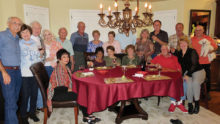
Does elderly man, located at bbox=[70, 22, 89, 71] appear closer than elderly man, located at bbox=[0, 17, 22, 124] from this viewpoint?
No

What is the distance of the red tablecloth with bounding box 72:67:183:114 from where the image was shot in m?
2.19

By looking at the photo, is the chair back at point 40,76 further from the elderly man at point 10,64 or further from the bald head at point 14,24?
the bald head at point 14,24

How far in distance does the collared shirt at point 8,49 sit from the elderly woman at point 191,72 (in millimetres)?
2901

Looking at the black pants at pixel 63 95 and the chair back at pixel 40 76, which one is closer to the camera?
the chair back at pixel 40 76

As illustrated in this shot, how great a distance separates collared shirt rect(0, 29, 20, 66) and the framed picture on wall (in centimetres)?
464

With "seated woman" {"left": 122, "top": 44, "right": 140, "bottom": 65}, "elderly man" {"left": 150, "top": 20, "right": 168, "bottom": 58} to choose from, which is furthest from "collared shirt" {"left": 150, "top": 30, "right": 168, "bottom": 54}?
"seated woman" {"left": 122, "top": 44, "right": 140, "bottom": 65}

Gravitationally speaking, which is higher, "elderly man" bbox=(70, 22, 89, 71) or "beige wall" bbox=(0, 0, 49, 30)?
"beige wall" bbox=(0, 0, 49, 30)

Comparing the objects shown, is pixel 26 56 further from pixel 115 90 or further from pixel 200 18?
pixel 200 18

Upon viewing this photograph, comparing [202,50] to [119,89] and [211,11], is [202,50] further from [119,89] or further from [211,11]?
[119,89]

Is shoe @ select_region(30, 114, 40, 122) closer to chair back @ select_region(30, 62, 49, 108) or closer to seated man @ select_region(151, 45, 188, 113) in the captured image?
chair back @ select_region(30, 62, 49, 108)

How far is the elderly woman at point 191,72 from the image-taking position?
3.11 m

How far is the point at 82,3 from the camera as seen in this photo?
207 inches

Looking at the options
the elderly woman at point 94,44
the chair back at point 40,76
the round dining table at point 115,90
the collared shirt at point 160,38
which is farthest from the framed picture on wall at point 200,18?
the chair back at point 40,76

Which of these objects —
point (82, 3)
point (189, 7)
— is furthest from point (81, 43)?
point (189, 7)
